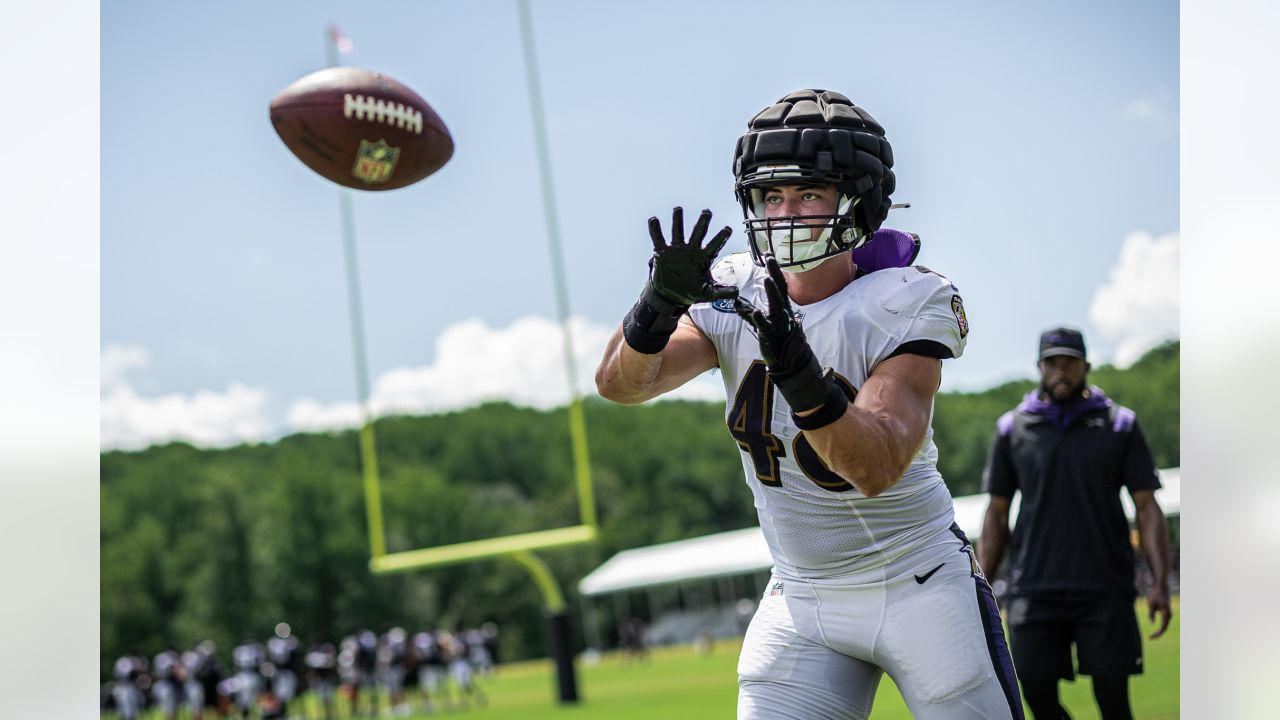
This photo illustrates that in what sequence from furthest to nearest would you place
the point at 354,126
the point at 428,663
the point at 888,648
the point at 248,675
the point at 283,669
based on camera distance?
the point at 428,663 < the point at 248,675 < the point at 283,669 < the point at 354,126 < the point at 888,648

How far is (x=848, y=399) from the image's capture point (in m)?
2.08

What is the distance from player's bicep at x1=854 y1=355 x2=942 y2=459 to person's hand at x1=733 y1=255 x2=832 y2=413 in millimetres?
102

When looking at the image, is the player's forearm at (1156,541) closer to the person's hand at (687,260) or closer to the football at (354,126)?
the person's hand at (687,260)

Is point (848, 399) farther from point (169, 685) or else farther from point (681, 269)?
point (169, 685)

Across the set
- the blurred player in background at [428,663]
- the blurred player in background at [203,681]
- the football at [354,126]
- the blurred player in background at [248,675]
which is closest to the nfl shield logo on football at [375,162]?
the football at [354,126]

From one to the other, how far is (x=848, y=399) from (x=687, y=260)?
34 centimetres

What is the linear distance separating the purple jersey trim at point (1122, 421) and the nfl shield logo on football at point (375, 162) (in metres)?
2.39

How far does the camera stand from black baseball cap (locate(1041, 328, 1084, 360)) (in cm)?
386

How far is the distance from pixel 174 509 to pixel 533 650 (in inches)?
517

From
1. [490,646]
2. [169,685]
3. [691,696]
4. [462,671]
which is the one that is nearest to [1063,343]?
[691,696]

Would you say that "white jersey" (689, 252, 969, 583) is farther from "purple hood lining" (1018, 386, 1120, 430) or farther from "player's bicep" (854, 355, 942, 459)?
"purple hood lining" (1018, 386, 1120, 430)

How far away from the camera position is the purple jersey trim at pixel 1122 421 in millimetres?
3844

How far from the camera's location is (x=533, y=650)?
3950cm
